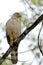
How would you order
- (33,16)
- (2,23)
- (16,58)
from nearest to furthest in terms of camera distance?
(16,58) → (33,16) → (2,23)

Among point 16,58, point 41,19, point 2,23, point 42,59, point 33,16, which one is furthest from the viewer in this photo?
point 2,23

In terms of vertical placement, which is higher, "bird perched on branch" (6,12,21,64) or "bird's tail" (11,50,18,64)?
"bird perched on branch" (6,12,21,64)

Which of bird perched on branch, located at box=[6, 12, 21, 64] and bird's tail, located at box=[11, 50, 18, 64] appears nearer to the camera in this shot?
bird's tail, located at box=[11, 50, 18, 64]

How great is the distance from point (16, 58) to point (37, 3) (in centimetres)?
102

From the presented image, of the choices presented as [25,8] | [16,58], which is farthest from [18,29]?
Answer: [25,8]

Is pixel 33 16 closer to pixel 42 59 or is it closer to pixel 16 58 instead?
pixel 42 59

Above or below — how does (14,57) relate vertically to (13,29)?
below

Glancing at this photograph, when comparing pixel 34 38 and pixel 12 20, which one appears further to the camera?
pixel 34 38

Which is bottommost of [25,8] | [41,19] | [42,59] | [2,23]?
[42,59]

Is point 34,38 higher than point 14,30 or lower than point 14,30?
lower

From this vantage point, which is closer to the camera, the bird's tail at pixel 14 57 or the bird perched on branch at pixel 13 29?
the bird's tail at pixel 14 57

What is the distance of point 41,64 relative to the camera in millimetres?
2711

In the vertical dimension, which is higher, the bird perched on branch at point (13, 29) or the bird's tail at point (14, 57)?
the bird perched on branch at point (13, 29)

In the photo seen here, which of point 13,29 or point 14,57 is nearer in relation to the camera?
point 14,57
